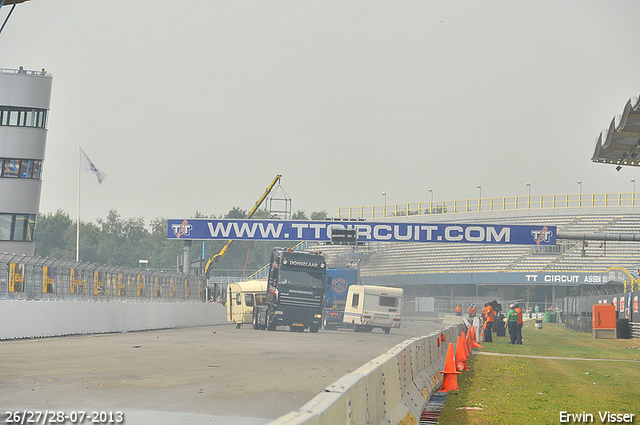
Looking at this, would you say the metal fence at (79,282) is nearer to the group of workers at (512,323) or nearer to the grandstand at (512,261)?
the group of workers at (512,323)

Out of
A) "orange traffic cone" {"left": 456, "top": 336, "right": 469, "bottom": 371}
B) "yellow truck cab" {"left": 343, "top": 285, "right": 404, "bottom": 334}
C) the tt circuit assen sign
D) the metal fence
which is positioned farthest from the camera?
the tt circuit assen sign

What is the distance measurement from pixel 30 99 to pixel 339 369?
36.4 metres

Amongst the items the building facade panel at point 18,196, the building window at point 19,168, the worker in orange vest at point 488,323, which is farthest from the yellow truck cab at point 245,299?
the worker in orange vest at point 488,323

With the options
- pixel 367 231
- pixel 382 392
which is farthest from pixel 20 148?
pixel 382 392

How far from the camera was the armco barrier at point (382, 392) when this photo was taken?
5.33 m

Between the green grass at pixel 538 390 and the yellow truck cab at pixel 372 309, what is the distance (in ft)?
65.2

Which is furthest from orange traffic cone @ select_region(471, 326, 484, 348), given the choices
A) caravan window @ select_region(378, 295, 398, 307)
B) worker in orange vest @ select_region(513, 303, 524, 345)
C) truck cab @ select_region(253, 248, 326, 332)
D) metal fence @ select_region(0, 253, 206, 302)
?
caravan window @ select_region(378, 295, 398, 307)

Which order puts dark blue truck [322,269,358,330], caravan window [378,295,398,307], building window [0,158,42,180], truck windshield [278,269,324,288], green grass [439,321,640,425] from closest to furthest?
green grass [439,321,640,425], truck windshield [278,269,324,288], caravan window [378,295,398,307], dark blue truck [322,269,358,330], building window [0,158,42,180]

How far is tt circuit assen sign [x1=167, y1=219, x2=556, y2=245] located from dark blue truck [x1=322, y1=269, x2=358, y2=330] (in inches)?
128

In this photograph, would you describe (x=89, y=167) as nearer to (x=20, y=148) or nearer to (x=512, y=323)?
(x=20, y=148)

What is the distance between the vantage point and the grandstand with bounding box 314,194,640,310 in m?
74.6

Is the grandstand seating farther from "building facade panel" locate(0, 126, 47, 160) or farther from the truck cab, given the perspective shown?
the truck cab

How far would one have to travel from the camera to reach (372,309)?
44.2 metres

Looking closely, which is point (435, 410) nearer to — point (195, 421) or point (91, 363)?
point (195, 421)
